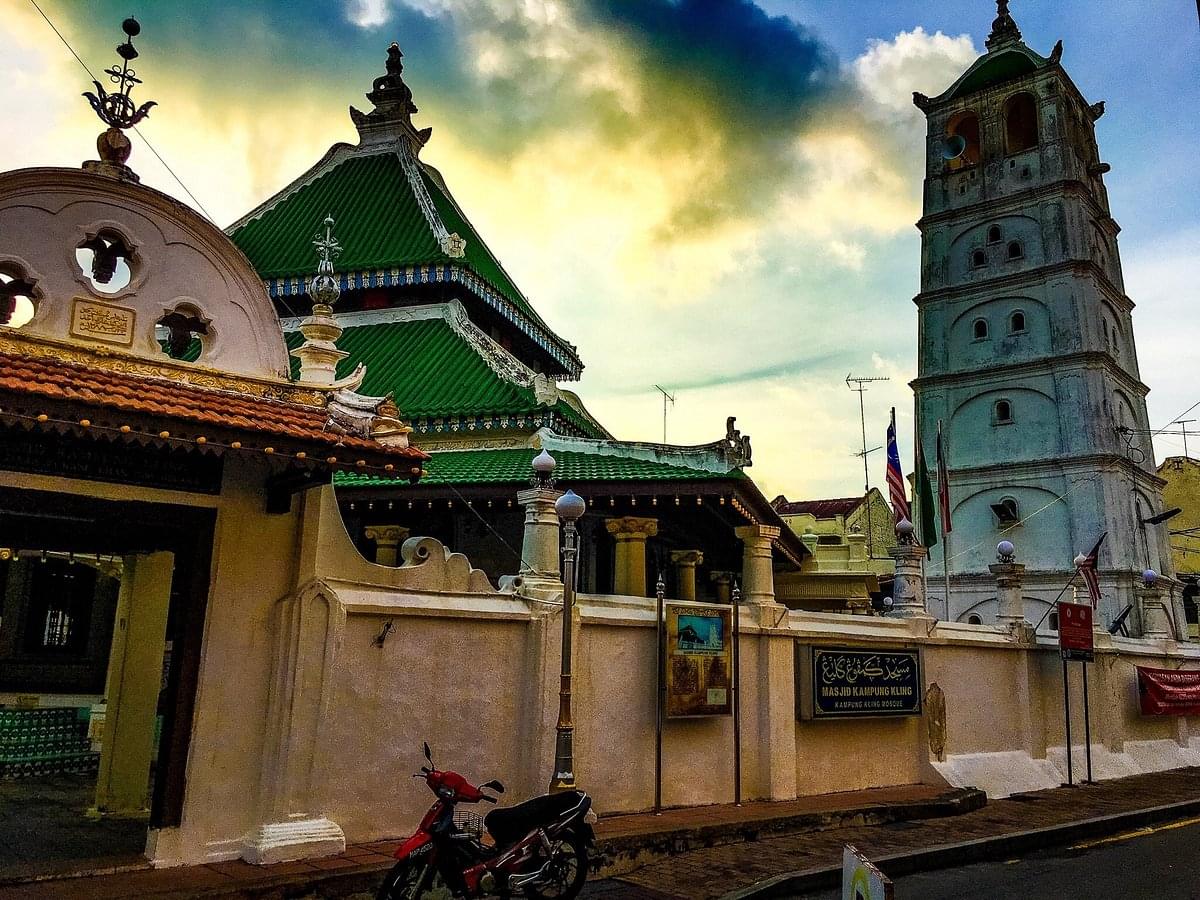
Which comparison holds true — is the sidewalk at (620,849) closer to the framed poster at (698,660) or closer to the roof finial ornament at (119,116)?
the framed poster at (698,660)

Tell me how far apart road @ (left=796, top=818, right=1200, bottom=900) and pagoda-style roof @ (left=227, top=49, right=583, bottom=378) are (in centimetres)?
1304

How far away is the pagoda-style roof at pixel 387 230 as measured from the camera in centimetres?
1828

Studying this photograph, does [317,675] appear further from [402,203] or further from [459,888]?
[402,203]

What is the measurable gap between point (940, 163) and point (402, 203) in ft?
94.9

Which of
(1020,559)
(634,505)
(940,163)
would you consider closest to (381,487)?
(634,505)

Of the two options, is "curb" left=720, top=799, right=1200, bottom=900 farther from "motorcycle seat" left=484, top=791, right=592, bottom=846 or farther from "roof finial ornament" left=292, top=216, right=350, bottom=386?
"roof finial ornament" left=292, top=216, right=350, bottom=386

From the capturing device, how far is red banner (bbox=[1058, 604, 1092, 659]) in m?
16.4

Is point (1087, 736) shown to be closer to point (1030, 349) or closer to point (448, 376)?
point (448, 376)

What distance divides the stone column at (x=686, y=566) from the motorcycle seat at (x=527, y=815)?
10982 mm

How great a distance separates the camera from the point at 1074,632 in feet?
54.3

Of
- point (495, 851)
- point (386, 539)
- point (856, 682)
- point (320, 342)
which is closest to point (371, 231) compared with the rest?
point (386, 539)

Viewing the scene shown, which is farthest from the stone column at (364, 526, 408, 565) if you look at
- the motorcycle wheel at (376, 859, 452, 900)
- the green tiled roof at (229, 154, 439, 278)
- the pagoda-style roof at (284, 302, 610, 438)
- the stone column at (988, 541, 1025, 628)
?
the stone column at (988, 541, 1025, 628)

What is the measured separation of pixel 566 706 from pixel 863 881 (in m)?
5.21

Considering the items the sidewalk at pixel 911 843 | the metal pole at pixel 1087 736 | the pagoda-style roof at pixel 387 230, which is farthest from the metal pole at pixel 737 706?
the pagoda-style roof at pixel 387 230
